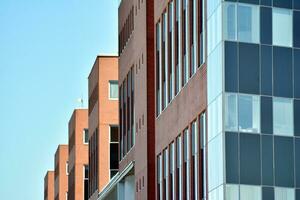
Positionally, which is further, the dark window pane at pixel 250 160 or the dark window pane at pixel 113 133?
the dark window pane at pixel 113 133

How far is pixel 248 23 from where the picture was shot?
43094 mm

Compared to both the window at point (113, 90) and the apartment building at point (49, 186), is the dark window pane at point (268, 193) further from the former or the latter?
Answer: the apartment building at point (49, 186)

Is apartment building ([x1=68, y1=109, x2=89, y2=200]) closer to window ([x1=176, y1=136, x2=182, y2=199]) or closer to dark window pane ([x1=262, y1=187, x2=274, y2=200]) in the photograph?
window ([x1=176, y1=136, x2=182, y2=199])

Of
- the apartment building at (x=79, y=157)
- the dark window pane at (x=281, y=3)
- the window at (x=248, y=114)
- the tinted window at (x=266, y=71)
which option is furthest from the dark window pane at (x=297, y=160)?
the apartment building at (x=79, y=157)

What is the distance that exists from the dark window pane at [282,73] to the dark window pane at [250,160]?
2127mm

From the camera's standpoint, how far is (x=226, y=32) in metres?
42.7

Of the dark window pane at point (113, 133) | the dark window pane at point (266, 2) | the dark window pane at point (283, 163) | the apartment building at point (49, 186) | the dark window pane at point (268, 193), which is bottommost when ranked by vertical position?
the dark window pane at point (268, 193)

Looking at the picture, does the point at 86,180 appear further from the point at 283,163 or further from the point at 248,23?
the point at 283,163

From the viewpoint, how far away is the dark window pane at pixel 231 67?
42.3 m

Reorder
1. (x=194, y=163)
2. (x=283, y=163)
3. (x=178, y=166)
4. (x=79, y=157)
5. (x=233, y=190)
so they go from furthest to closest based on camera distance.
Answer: (x=79, y=157) < (x=178, y=166) < (x=194, y=163) < (x=283, y=163) < (x=233, y=190)

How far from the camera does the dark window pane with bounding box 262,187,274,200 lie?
41688 millimetres

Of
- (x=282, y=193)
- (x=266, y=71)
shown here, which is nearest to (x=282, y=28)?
(x=266, y=71)

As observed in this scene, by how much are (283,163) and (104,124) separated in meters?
42.9

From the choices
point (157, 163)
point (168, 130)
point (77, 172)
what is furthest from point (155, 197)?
point (77, 172)
